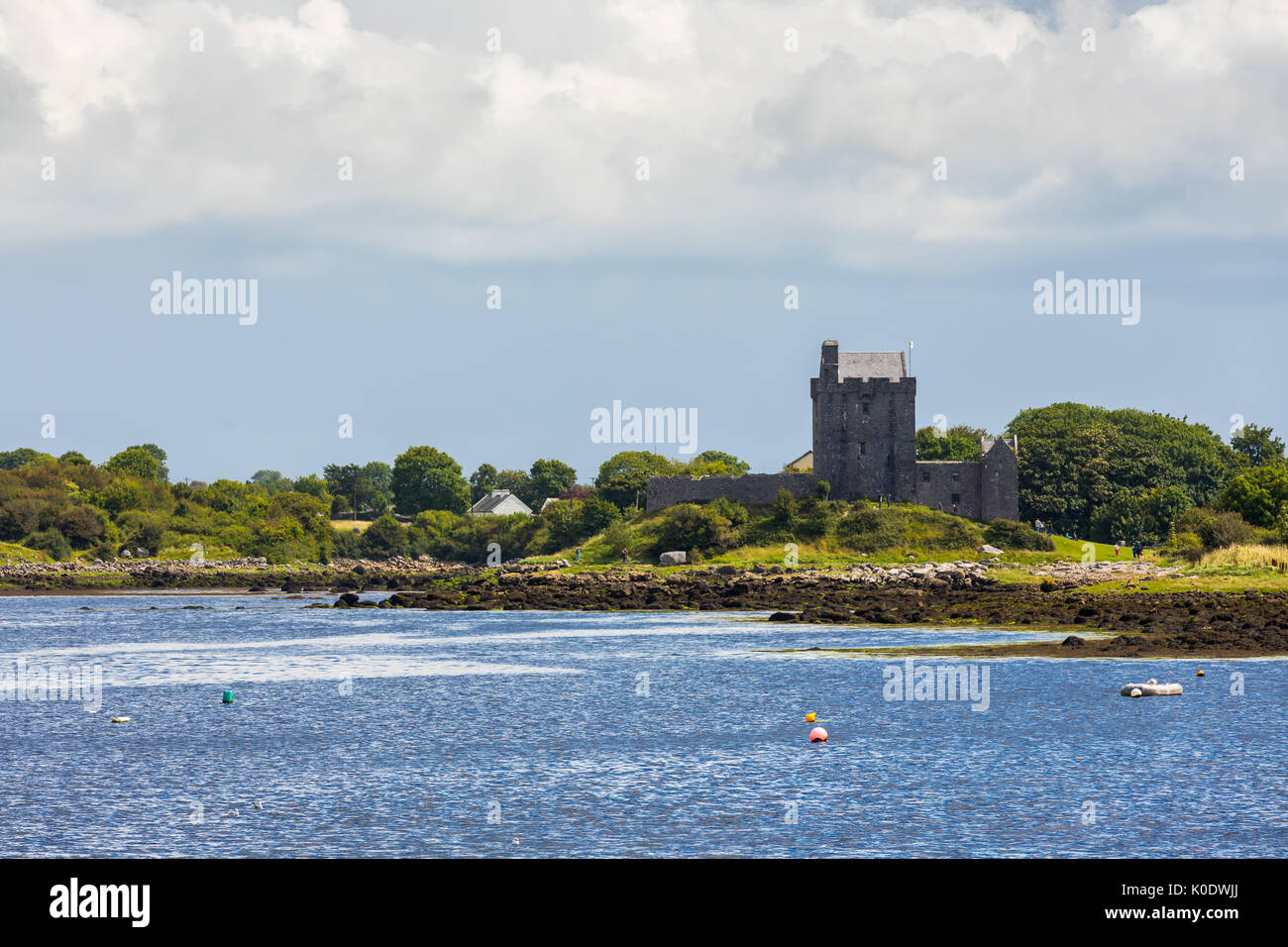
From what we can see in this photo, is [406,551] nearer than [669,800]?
No

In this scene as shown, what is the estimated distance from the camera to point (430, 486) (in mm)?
198125

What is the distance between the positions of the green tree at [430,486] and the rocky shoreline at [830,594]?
42864 millimetres

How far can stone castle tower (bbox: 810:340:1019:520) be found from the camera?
126m

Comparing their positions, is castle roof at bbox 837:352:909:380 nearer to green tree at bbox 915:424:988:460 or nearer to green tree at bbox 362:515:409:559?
green tree at bbox 915:424:988:460

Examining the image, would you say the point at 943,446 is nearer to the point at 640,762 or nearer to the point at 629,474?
the point at 629,474

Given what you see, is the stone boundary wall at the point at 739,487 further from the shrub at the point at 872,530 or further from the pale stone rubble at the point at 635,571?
the pale stone rubble at the point at 635,571

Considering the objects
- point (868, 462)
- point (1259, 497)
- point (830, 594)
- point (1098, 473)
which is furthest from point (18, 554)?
point (1259, 497)

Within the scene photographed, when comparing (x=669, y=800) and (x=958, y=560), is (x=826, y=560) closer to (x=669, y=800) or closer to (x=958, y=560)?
(x=958, y=560)

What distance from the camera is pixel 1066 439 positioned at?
134750mm

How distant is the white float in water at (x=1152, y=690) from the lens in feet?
116

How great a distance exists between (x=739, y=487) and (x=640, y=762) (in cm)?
10154

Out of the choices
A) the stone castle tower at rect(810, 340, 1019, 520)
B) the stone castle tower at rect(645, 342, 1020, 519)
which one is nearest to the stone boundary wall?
the stone castle tower at rect(645, 342, 1020, 519)
